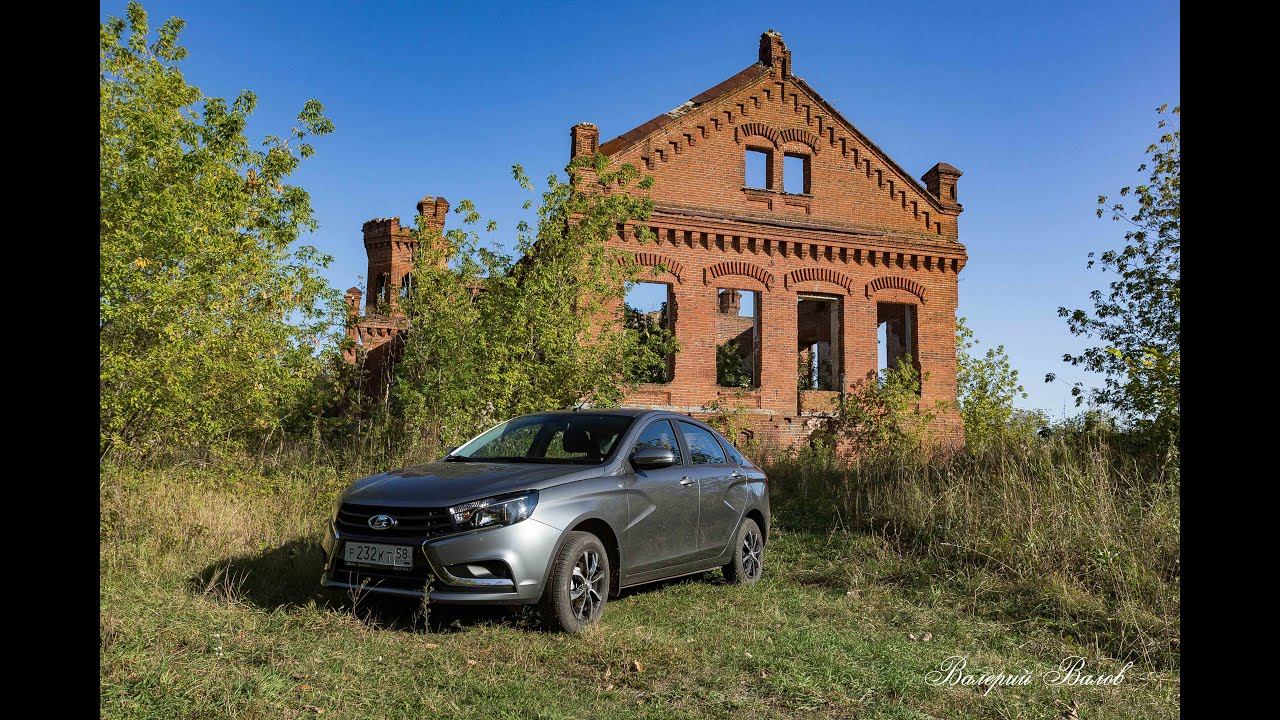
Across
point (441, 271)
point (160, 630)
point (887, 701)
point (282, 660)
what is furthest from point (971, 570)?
point (441, 271)

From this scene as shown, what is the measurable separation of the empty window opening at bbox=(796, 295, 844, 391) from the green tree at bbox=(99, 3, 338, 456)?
13.8m

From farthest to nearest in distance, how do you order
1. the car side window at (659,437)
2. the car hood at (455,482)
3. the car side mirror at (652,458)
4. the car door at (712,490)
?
1. the car door at (712,490)
2. the car side window at (659,437)
3. the car side mirror at (652,458)
4. the car hood at (455,482)

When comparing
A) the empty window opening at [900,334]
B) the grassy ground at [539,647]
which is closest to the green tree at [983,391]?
the empty window opening at [900,334]

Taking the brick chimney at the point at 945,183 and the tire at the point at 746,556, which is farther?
the brick chimney at the point at 945,183

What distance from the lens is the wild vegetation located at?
4902 millimetres

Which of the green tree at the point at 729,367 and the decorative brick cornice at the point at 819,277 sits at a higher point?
the decorative brick cornice at the point at 819,277

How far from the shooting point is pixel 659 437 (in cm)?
735

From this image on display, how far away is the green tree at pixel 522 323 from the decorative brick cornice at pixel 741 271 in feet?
22.3

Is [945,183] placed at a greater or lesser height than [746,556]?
greater

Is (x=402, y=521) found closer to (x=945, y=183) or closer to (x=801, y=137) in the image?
(x=801, y=137)

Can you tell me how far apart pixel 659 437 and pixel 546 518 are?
1781 mm

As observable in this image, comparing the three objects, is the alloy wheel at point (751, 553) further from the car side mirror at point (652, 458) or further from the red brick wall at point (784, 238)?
the red brick wall at point (784, 238)

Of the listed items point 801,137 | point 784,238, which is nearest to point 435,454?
point 784,238

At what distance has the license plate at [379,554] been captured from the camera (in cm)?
573
